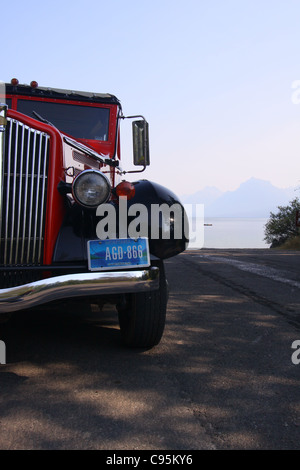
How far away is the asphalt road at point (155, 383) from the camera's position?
6.55ft

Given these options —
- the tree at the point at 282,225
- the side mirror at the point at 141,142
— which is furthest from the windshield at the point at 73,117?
the tree at the point at 282,225

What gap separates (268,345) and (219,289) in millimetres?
2819

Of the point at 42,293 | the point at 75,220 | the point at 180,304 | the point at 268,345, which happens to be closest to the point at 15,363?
the point at 42,293

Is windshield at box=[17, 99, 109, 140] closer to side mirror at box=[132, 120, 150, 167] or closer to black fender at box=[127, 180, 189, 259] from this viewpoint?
side mirror at box=[132, 120, 150, 167]

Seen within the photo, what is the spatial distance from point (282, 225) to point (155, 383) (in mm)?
30221

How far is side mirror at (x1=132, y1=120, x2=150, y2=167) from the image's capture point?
4723mm

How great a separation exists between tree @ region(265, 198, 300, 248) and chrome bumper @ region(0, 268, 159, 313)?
28556mm

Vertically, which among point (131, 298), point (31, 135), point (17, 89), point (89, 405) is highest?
point (17, 89)

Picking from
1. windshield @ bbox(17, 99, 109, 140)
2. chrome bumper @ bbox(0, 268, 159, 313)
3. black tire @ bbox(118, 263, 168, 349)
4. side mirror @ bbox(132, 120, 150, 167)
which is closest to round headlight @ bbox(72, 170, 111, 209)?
chrome bumper @ bbox(0, 268, 159, 313)

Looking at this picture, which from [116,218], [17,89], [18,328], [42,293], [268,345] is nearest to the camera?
[42,293]

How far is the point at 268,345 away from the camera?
348cm

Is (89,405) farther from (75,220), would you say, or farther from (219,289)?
(219,289)

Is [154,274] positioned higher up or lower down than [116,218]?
lower down

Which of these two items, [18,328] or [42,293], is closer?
[42,293]
